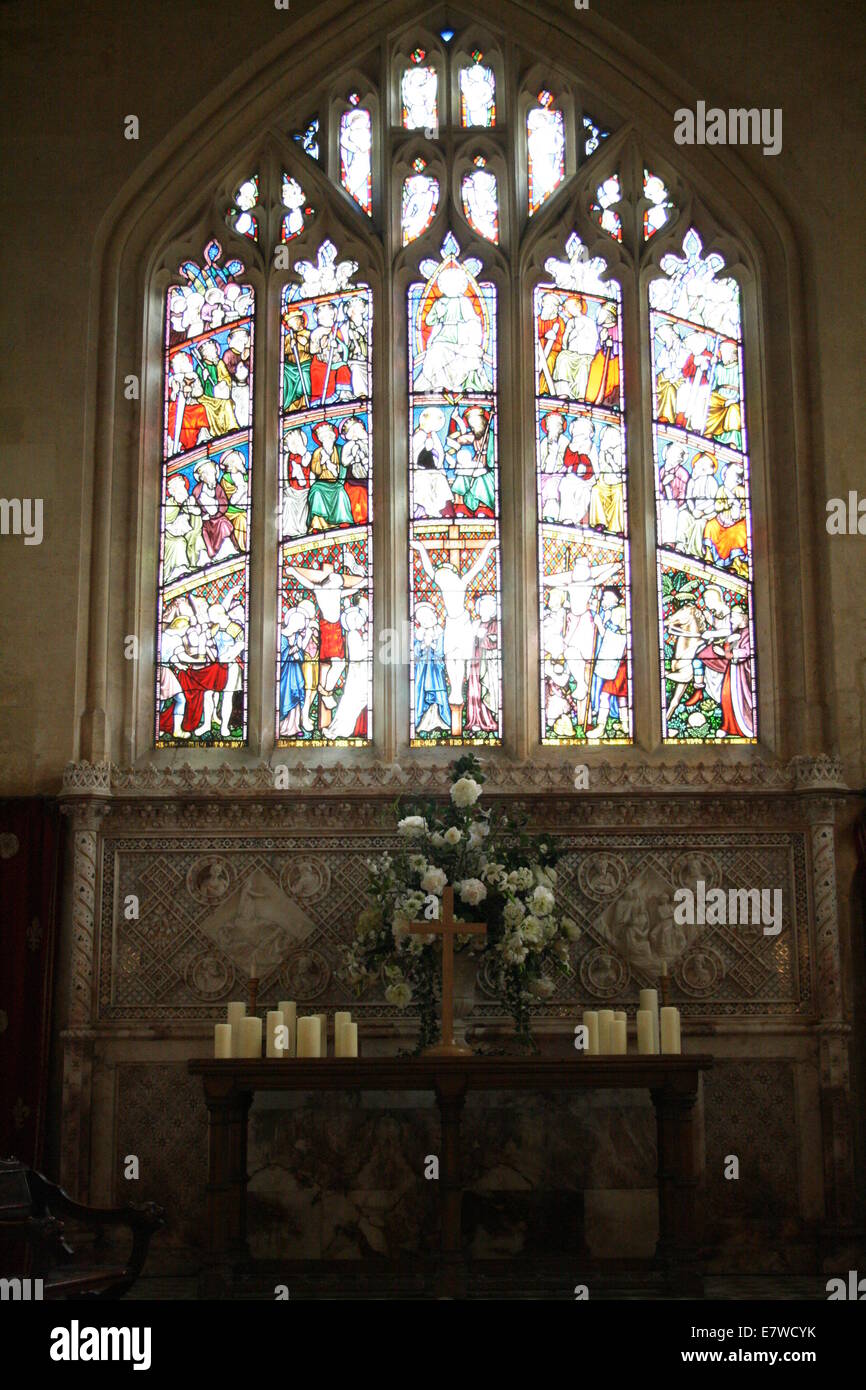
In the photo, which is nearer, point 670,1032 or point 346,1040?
point 670,1032

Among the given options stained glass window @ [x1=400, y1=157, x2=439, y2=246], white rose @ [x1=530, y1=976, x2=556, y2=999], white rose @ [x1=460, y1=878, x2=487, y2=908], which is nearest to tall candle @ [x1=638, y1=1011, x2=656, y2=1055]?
white rose @ [x1=530, y1=976, x2=556, y2=999]

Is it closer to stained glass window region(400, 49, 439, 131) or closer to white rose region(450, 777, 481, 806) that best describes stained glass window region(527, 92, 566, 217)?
stained glass window region(400, 49, 439, 131)

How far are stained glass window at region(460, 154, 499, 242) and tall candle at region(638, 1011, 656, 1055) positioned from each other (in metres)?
5.44

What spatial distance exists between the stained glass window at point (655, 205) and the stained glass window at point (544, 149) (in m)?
0.57

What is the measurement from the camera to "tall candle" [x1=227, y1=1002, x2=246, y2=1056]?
7.65m

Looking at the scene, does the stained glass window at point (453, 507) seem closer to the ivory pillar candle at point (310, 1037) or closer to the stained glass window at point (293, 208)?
the stained glass window at point (293, 208)

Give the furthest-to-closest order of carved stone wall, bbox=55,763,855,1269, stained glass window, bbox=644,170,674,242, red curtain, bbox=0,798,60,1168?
1. stained glass window, bbox=644,170,674,242
2. red curtain, bbox=0,798,60,1168
3. carved stone wall, bbox=55,763,855,1269

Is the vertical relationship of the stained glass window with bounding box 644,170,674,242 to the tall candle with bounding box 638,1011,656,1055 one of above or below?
above

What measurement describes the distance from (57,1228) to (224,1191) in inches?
49.5

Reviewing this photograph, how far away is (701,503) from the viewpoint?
10.2 m

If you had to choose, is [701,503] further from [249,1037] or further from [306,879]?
[249,1037]

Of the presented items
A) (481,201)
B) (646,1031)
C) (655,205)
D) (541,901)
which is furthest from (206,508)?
(646,1031)

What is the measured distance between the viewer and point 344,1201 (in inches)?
344
